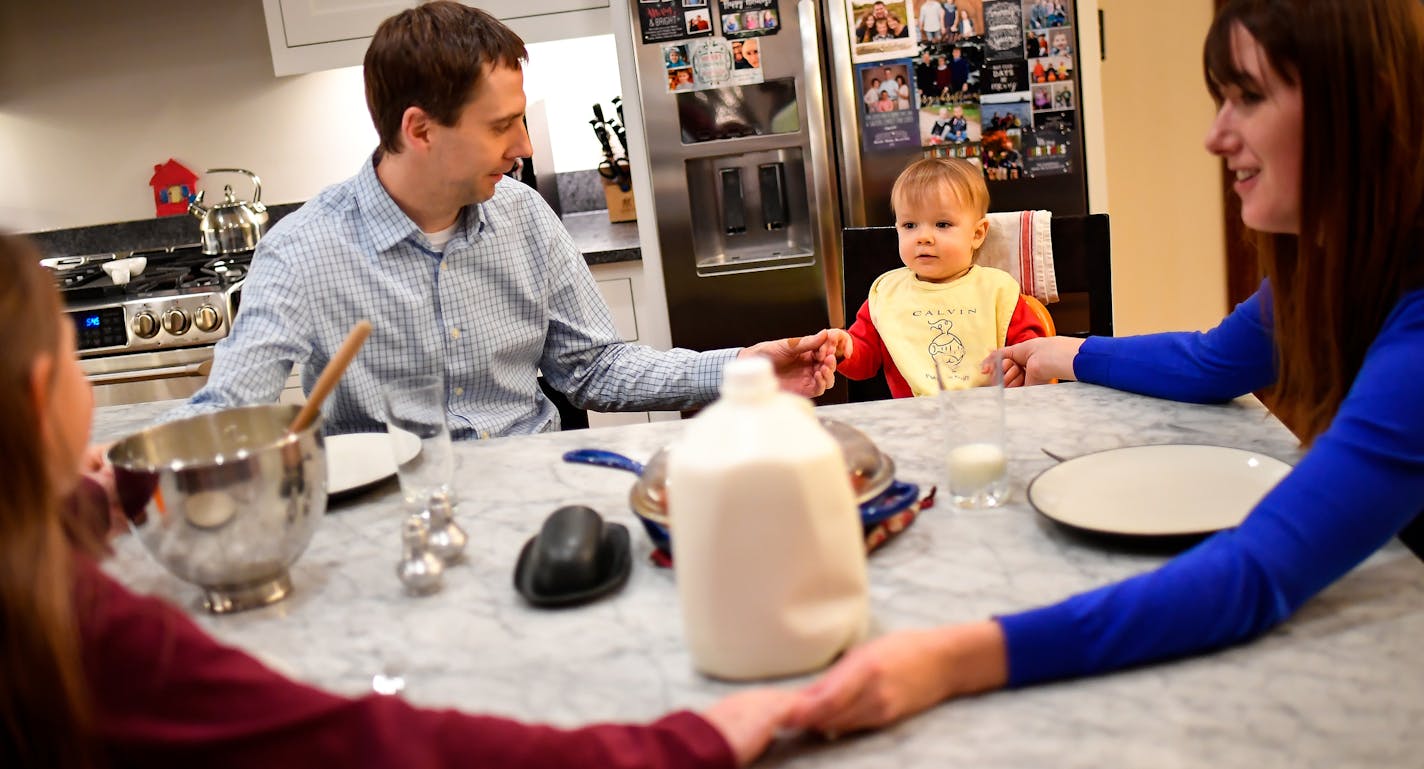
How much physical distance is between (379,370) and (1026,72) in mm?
1763

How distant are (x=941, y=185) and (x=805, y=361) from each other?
1.79ft

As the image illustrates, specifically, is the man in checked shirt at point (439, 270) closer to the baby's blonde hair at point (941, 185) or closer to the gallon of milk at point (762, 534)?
the baby's blonde hair at point (941, 185)

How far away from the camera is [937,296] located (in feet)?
7.15

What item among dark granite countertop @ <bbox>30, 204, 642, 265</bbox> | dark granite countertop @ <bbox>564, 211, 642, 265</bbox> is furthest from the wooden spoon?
dark granite countertop @ <bbox>30, 204, 642, 265</bbox>

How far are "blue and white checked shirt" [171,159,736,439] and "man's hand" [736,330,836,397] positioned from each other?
0.12 meters

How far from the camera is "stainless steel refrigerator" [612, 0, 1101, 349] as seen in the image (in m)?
2.87

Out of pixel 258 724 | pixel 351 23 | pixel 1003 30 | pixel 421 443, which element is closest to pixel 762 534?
pixel 258 724

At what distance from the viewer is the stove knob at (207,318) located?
9.68 feet

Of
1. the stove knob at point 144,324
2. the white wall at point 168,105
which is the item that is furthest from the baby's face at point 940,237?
the stove knob at point 144,324

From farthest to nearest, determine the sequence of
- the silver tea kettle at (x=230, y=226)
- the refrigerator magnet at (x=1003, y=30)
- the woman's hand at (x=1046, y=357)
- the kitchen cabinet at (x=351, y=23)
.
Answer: the silver tea kettle at (x=230, y=226) < the kitchen cabinet at (x=351, y=23) < the refrigerator magnet at (x=1003, y=30) < the woman's hand at (x=1046, y=357)

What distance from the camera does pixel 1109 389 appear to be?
1.50 m

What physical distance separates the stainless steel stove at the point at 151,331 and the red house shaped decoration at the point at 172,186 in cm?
58

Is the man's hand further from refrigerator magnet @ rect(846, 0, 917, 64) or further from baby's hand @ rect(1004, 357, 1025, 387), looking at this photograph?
refrigerator magnet @ rect(846, 0, 917, 64)

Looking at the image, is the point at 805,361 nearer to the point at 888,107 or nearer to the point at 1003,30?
the point at 888,107
